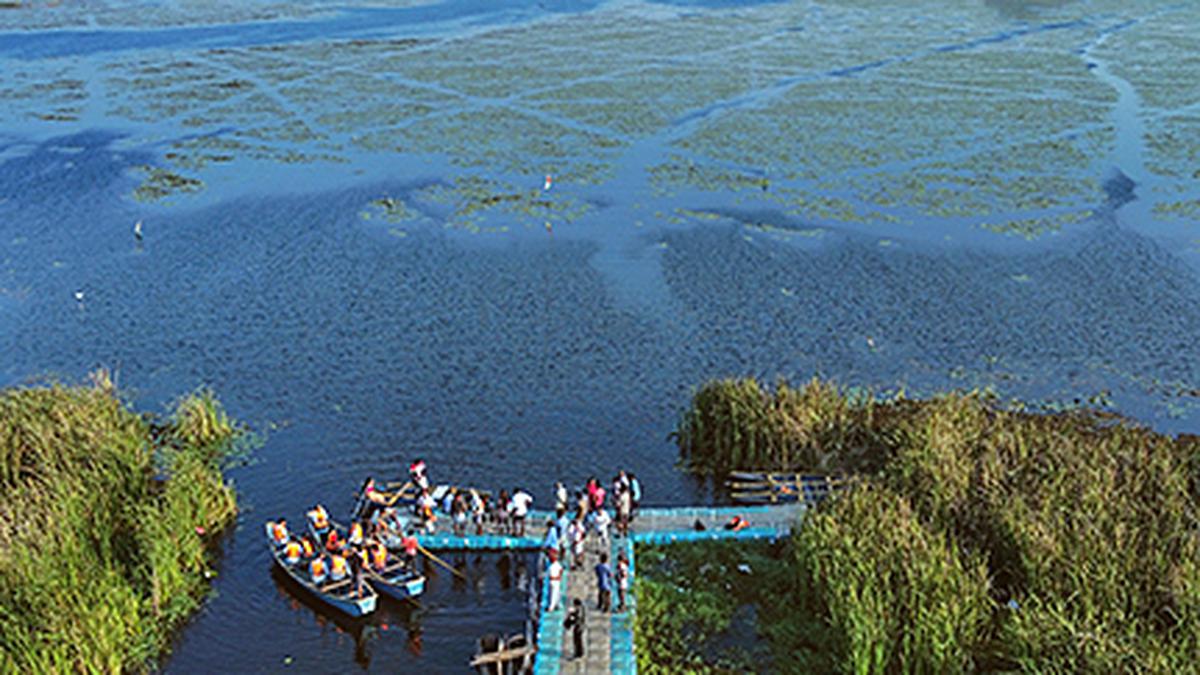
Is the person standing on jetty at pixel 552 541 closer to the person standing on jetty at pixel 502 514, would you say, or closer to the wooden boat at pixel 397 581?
the person standing on jetty at pixel 502 514

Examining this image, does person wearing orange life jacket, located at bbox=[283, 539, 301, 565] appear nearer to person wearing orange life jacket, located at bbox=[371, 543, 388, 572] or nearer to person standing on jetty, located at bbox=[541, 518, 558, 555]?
person wearing orange life jacket, located at bbox=[371, 543, 388, 572]

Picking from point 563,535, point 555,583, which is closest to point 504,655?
point 555,583

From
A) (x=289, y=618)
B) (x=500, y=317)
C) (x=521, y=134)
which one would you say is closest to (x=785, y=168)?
(x=521, y=134)

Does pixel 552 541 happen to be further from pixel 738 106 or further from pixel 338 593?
pixel 738 106

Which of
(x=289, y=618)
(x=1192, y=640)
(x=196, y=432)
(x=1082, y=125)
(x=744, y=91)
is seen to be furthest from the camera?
(x=744, y=91)

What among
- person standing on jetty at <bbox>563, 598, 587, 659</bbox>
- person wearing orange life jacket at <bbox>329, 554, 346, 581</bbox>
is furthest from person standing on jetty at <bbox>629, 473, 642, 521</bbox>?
person wearing orange life jacket at <bbox>329, 554, 346, 581</bbox>

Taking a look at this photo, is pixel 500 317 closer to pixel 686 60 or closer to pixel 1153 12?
pixel 686 60
